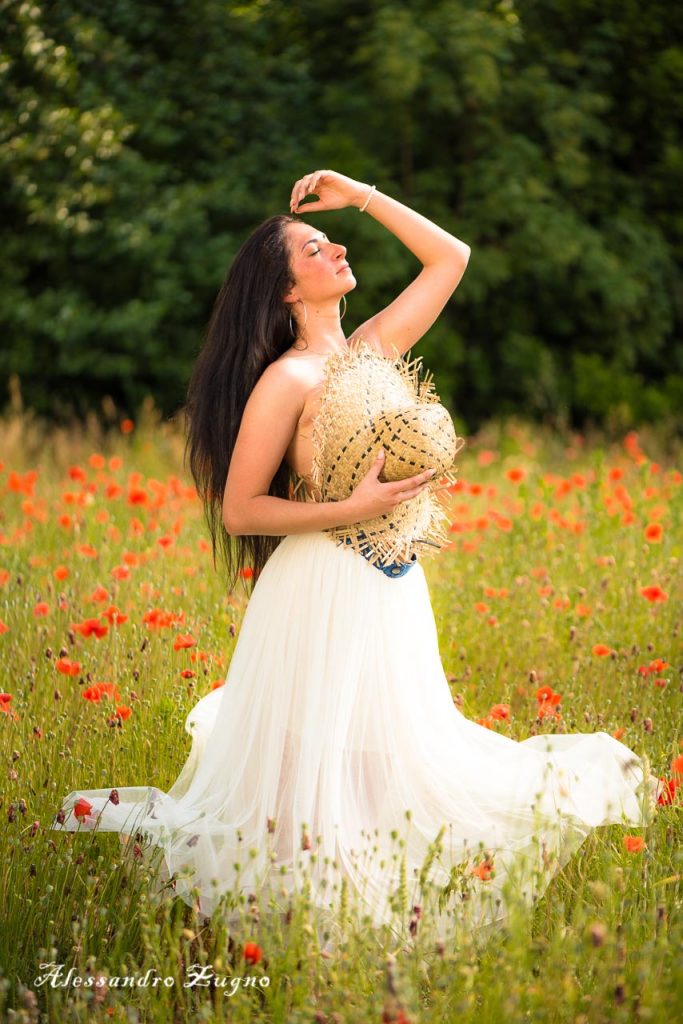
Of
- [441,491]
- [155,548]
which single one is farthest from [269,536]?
[155,548]

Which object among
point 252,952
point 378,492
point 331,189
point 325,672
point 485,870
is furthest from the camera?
point 331,189

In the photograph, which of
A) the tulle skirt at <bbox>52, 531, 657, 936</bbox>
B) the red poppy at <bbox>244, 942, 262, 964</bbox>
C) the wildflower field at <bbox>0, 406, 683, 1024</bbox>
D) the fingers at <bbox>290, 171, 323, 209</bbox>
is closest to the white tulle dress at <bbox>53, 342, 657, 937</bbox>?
the tulle skirt at <bbox>52, 531, 657, 936</bbox>

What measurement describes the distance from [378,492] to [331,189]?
37.0 inches

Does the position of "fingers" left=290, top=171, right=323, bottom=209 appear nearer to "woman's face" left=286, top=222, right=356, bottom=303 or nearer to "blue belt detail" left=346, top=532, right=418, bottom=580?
"woman's face" left=286, top=222, right=356, bottom=303

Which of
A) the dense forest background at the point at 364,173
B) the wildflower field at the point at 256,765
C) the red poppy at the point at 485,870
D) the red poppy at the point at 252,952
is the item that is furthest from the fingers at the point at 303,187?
the dense forest background at the point at 364,173

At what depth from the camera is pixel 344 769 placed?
2.86 m

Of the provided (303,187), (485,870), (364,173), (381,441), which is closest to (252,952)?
(485,870)

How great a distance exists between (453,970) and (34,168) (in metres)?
10.0

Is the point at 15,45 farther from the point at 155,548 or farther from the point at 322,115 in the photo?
the point at 155,548

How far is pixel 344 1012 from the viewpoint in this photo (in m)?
2.08

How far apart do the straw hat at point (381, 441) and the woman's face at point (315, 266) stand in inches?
6.2

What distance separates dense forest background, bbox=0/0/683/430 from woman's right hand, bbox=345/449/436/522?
7751 millimetres

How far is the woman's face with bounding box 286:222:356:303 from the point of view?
9.79ft

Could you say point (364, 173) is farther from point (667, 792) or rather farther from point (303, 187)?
point (667, 792)
